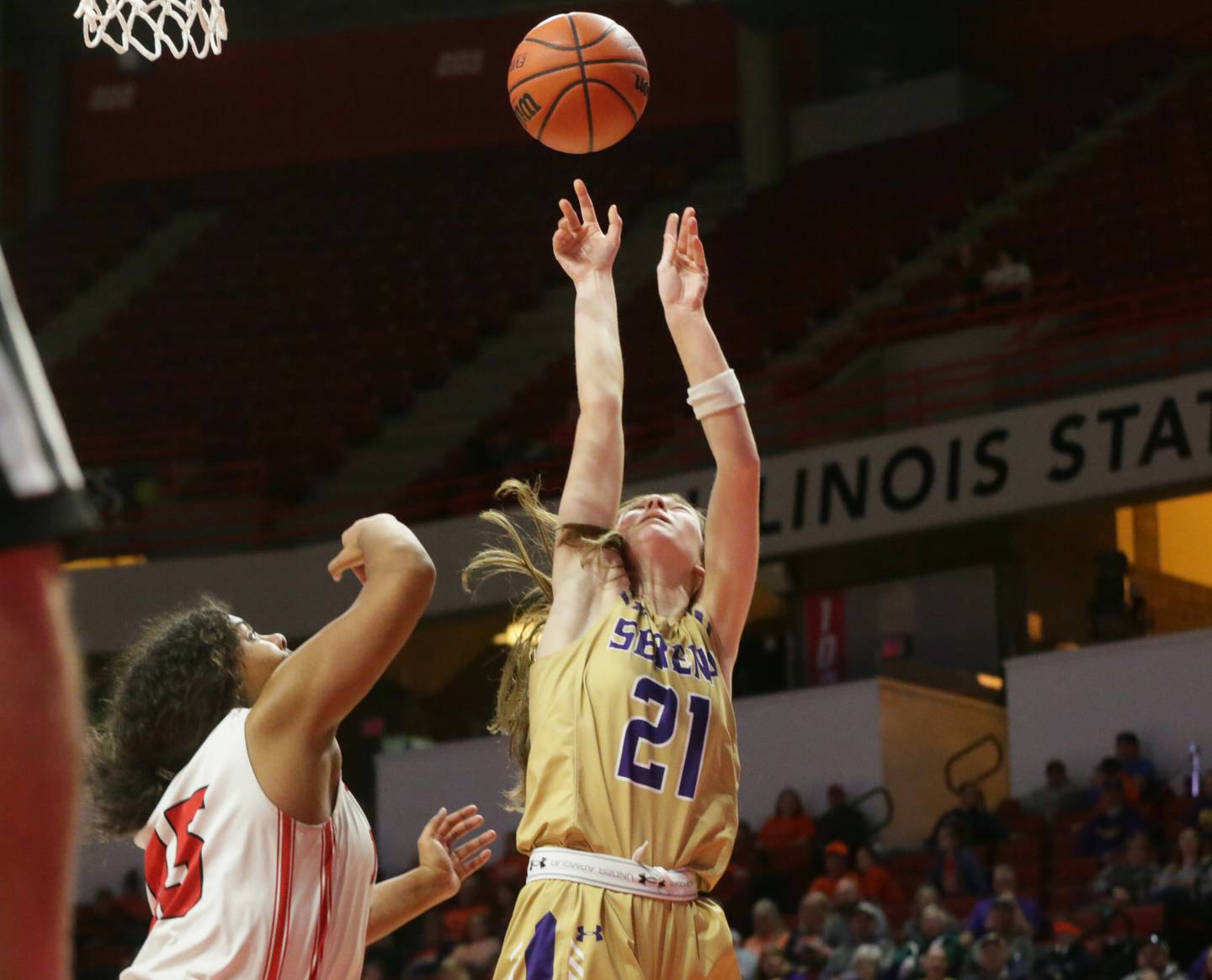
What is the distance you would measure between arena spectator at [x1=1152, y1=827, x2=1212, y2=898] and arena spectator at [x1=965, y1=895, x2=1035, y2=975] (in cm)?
69

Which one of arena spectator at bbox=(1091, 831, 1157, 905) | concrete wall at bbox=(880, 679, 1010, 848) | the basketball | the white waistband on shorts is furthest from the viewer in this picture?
concrete wall at bbox=(880, 679, 1010, 848)

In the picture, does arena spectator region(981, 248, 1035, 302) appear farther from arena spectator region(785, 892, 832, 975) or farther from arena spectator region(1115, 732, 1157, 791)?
arena spectator region(785, 892, 832, 975)

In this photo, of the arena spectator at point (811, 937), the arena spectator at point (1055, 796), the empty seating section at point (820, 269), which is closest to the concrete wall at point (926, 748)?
the arena spectator at point (1055, 796)

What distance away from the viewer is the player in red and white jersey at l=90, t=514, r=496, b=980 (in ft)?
9.02

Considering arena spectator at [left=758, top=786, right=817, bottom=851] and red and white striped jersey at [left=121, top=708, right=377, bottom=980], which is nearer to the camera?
red and white striped jersey at [left=121, top=708, right=377, bottom=980]

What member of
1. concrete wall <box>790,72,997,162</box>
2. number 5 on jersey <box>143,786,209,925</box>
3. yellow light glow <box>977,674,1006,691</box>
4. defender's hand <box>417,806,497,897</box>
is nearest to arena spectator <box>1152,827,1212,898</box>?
yellow light glow <box>977,674,1006,691</box>

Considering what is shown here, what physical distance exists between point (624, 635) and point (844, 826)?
830 centimetres

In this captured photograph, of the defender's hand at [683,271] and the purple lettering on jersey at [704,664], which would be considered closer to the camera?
the purple lettering on jersey at [704,664]

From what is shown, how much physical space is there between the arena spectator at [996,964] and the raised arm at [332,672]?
584cm

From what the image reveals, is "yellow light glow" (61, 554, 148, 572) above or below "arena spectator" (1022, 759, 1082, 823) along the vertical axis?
above

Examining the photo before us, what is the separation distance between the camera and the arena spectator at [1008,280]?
47.8 feet

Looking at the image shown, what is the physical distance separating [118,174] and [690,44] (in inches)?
282

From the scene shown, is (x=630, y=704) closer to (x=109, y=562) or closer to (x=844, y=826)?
(x=844, y=826)

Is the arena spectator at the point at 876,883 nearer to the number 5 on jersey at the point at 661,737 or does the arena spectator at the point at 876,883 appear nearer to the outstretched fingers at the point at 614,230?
the outstretched fingers at the point at 614,230
